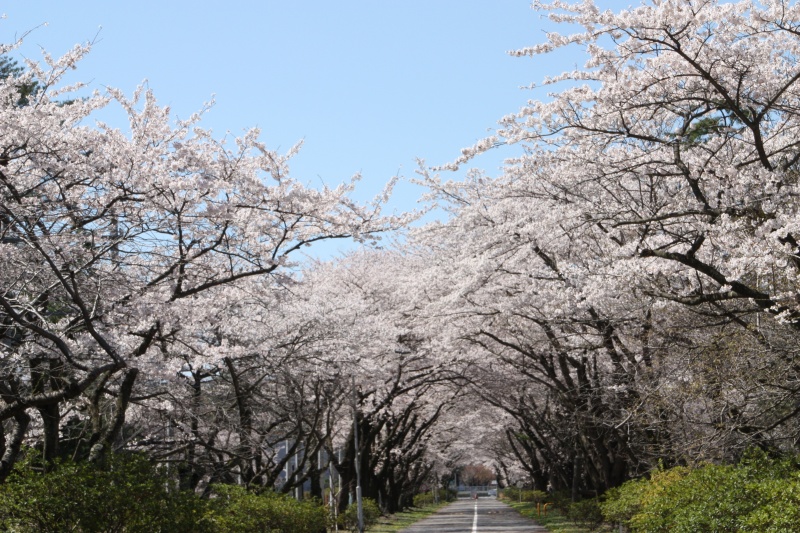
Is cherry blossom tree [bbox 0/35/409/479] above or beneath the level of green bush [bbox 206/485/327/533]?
above

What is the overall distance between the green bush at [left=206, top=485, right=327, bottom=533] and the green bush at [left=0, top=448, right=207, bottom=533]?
254 centimetres

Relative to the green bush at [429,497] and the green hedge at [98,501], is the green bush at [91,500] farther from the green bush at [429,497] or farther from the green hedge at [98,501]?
the green bush at [429,497]

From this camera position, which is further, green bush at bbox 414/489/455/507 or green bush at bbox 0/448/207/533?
green bush at bbox 414/489/455/507

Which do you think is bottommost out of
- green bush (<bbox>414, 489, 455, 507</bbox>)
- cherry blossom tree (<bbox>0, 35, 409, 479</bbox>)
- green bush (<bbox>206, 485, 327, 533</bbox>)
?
green bush (<bbox>414, 489, 455, 507</bbox>)

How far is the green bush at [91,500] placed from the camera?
8.65 meters

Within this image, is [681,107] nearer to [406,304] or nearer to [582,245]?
[582,245]

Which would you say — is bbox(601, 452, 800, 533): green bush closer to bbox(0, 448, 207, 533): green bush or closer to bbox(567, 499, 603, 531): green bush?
bbox(0, 448, 207, 533): green bush

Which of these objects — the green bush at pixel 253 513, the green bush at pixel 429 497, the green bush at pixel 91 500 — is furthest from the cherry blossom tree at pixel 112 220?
the green bush at pixel 429 497

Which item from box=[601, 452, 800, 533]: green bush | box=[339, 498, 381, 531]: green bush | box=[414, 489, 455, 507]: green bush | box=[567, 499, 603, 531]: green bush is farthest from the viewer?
box=[414, 489, 455, 507]: green bush

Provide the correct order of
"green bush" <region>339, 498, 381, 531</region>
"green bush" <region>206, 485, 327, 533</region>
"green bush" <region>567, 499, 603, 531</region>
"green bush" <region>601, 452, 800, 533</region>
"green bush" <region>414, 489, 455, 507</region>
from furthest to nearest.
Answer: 1. "green bush" <region>414, 489, 455, 507</region>
2. "green bush" <region>339, 498, 381, 531</region>
3. "green bush" <region>567, 499, 603, 531</region>
4. "green bush" <region>206, 485, 327, 533</region>
5. "green bush" <region>601, 452, 800, 533</region>

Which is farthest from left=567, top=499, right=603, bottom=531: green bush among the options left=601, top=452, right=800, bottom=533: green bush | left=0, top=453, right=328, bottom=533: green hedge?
left=0, top=453, right=328, bottom=533: green hedge

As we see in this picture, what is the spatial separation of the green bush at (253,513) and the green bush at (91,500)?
2.54 metres

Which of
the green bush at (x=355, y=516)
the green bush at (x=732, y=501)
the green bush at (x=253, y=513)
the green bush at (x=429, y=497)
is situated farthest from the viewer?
the green bush at (x=429, y=497)

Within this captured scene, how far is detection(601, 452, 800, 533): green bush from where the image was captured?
864 cm
